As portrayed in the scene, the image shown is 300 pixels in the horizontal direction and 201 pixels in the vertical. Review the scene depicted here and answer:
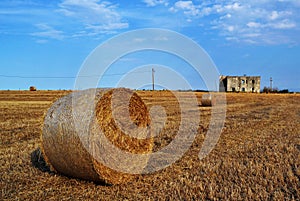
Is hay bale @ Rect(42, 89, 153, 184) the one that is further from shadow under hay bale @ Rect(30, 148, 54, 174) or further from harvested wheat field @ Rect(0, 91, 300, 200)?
shadow under hay bale @ Rect(30, 148, 54, 174)

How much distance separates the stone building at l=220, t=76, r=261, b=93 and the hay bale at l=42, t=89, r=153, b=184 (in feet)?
234

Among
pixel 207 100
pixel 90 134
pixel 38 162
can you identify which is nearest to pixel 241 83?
pixel 207 100

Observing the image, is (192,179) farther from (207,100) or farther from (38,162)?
(207,100)

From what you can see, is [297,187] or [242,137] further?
[242,137]

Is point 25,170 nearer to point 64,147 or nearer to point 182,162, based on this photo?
point 64,147

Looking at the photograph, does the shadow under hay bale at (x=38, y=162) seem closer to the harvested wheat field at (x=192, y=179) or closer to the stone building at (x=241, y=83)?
the harvested wheat field at (x=192, y=179)

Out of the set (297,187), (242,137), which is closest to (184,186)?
(297,187)

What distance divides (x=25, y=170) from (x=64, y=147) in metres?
1.22

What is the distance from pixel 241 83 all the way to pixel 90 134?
75682mm

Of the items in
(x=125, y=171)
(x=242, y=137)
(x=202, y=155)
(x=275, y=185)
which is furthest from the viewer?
(x=242, y=137)

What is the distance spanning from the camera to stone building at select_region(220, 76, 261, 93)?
76.2 meters

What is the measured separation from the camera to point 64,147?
18.7 feet

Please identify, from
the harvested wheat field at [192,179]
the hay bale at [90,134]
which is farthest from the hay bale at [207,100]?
the hay bale at [90,134]

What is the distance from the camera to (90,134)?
5613 millimetres
